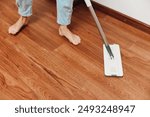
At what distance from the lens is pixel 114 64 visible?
125 cm

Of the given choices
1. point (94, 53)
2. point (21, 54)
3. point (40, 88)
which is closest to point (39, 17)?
point (21, 54)

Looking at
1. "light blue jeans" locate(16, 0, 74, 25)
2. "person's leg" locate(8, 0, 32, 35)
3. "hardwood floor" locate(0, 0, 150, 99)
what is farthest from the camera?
"person's leg" locate(8, 0, 32, 35)

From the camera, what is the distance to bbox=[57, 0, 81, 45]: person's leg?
49.7 inches

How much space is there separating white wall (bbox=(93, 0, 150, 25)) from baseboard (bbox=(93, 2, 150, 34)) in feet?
0.07

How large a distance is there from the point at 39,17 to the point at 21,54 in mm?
392

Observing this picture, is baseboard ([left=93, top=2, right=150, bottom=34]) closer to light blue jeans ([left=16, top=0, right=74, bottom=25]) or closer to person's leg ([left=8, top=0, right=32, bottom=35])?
light blue jeans ([left=16, top=0, right=74, bottom=25])

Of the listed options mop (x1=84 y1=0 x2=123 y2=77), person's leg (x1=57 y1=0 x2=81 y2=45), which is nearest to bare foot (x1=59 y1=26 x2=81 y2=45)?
person's leg (x1=57 y1=0 x2=81 y2=45)

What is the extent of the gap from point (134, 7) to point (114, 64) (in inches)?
17.7

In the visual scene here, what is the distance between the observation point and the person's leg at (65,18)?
1.26 m

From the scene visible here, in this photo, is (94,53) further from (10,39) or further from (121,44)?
(10,39)

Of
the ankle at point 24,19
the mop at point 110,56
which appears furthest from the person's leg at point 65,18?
the ankle at point 24,19

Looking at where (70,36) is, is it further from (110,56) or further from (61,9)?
(110,56)

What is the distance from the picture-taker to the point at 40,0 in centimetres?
176

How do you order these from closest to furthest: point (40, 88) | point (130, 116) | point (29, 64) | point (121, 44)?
point (130, 116), point (40, 88), point (29, 64), point (121, 44)
